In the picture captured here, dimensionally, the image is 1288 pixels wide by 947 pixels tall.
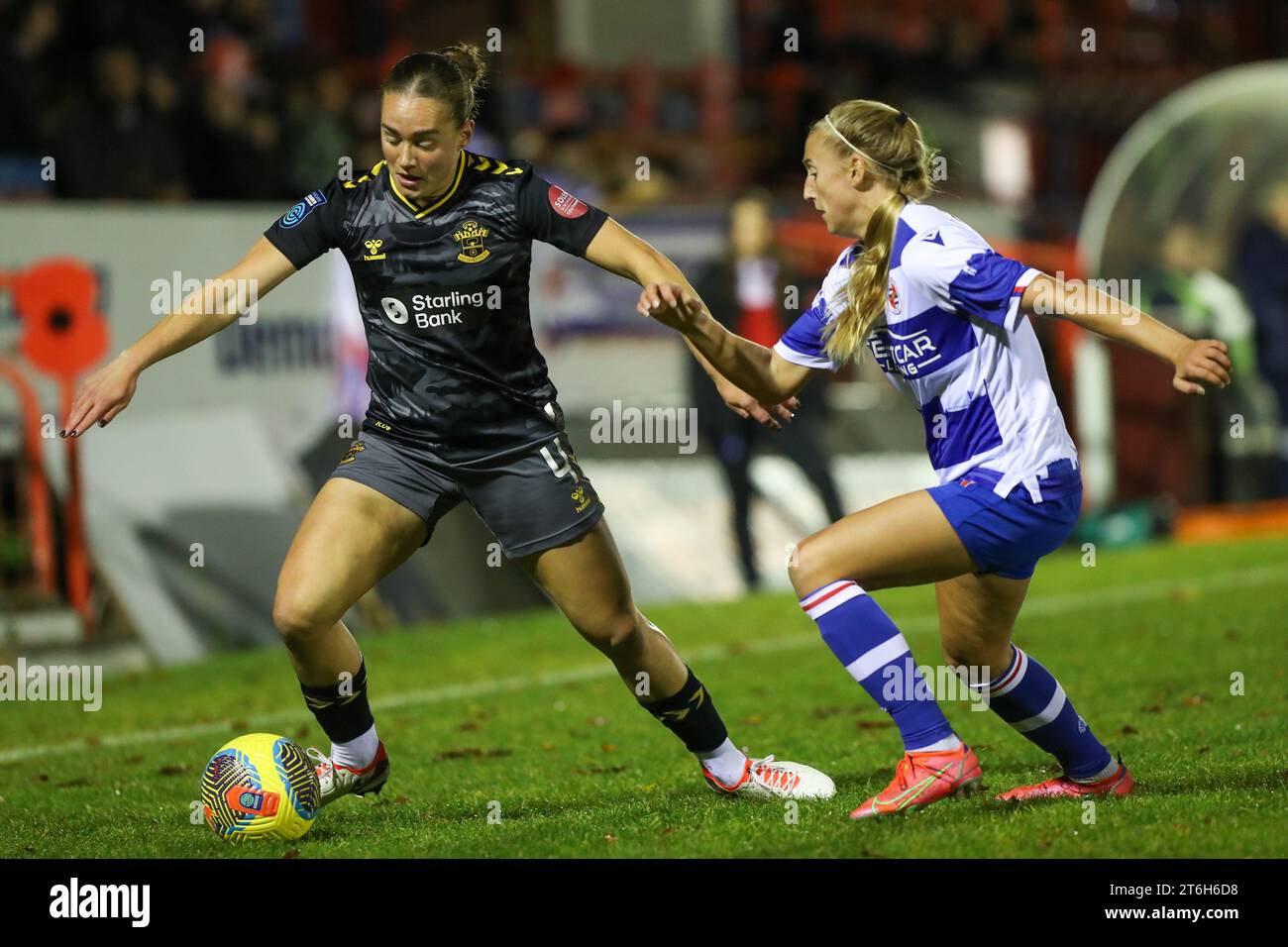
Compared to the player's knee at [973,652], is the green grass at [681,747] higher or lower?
lower

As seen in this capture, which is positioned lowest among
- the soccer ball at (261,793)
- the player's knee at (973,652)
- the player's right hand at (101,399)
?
the soccer ball at (261,793)

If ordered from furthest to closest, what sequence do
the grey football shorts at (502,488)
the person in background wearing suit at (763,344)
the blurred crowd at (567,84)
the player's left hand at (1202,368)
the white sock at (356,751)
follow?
1. the blurred crowd at (567,84)
2. the person in background wearing suit at (763,344)
3. the white sock at (356,751)
4. the grey football shorts at (502,488)
5. the player's left hand at (1202,368)

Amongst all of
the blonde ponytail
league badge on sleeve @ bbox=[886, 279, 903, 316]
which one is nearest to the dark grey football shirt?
the blonde ponytail

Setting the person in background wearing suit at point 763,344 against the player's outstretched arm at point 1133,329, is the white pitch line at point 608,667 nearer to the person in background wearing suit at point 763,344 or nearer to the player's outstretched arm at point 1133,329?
the person in background wearing suit at point 763,344

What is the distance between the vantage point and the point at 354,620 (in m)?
11.9

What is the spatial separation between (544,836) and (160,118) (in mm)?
8902

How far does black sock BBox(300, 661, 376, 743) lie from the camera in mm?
5789

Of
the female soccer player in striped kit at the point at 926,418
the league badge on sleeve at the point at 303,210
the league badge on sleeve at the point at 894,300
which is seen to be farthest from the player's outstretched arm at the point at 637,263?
the league badge on sleeve at the point at 303,210

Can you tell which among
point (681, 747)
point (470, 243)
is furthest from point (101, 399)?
point (681, 747)

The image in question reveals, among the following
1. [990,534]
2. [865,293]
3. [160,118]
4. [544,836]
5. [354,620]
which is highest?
[160,118]

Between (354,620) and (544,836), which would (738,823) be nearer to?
(544,836)

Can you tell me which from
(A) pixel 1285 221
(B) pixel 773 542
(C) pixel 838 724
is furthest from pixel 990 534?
(A) pixel 1285 221

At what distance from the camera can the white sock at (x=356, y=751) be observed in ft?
19.5

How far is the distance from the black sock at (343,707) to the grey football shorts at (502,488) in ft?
1.82
